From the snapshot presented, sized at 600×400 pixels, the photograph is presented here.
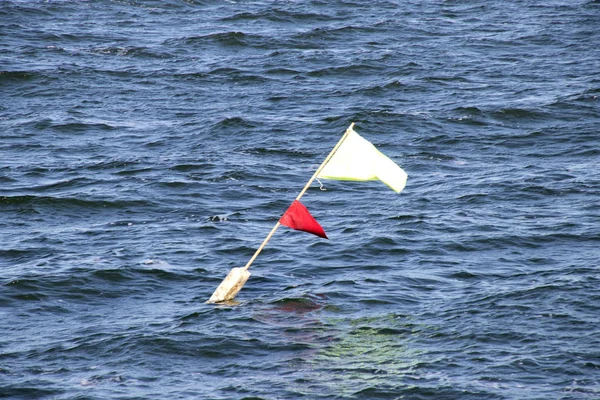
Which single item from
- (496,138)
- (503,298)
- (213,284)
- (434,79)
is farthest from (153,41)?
(503,298)

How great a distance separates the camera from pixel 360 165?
1551 centimetres

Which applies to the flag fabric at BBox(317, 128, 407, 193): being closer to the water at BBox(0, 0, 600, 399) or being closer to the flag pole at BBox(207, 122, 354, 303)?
the flag pole at BBox(207, 122, 354, 303)

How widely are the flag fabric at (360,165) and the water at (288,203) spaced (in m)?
1.97

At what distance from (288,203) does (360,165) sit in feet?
19.3

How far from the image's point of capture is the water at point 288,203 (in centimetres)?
1349

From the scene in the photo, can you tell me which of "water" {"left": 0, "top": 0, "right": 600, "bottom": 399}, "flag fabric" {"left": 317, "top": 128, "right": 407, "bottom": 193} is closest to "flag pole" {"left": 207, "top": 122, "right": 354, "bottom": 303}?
"flag fabric" {"left": 317, "top": 128, "right": 407, "bottom": 193}

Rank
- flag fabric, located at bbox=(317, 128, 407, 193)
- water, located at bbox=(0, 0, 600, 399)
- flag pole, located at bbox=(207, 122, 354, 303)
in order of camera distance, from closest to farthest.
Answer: water, located at bbox=(0, 0, 600, 399), flag fabric, located at bbox=(317, 128, 407, 193), flag pole, located at bbox=(207, 122, 354, 303)

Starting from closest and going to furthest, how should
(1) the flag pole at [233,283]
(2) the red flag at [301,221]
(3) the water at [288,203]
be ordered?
(3) the water at [288,203]
(1) the flag pole at [233,283]
(2) the red flag at [301,221]

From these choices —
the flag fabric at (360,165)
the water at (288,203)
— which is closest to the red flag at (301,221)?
the flag fabric at (360,165)

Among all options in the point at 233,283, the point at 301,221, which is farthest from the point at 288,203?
the point at 233,283

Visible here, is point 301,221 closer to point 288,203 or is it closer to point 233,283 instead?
point 233,283

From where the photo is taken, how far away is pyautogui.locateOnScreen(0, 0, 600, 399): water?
13.5 meters

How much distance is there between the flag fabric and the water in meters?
1.97

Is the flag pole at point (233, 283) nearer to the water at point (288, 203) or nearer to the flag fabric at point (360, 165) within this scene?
the flag fabric at point (360, 165)
